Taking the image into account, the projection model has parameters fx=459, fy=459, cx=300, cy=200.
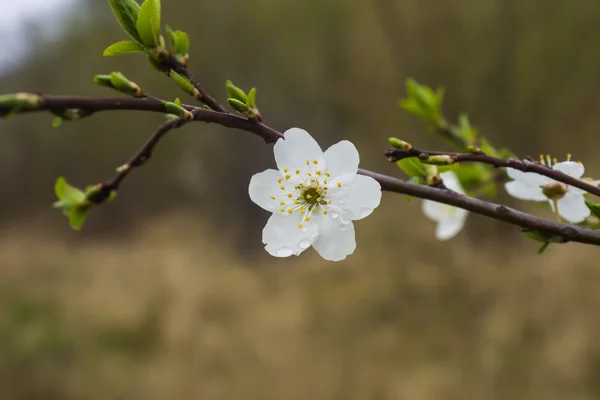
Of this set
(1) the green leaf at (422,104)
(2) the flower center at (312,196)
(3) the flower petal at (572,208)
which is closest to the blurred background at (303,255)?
(1) the green leaf at (422,104)

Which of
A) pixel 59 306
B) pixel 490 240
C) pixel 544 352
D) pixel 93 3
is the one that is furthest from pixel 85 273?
pixel 544 352

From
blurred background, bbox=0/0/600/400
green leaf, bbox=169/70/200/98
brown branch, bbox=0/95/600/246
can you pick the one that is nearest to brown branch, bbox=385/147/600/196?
brown branch, bbox=0/95/600/246

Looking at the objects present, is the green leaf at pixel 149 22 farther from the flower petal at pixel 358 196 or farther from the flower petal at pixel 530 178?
the flower petal at pixel 530 178

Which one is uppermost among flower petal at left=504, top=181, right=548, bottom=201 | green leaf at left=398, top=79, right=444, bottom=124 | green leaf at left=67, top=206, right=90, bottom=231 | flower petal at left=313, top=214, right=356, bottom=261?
green leaf at left=67, top=206, right=90, bottom=231

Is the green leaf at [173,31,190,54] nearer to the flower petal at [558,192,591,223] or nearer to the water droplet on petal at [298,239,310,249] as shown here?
the water droplet on petal at [298,239,310,249]

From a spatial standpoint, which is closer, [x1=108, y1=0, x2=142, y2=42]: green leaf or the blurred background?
[x1=108, y1=0, x2=142, y2=42]: green leaf

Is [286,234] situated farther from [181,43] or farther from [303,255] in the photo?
[303,255]

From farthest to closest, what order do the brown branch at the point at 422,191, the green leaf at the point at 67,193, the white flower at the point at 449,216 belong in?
the white flower at the point at 449,216, the green leaf at the point at 67,193, the brown branch at the point at 422,191
